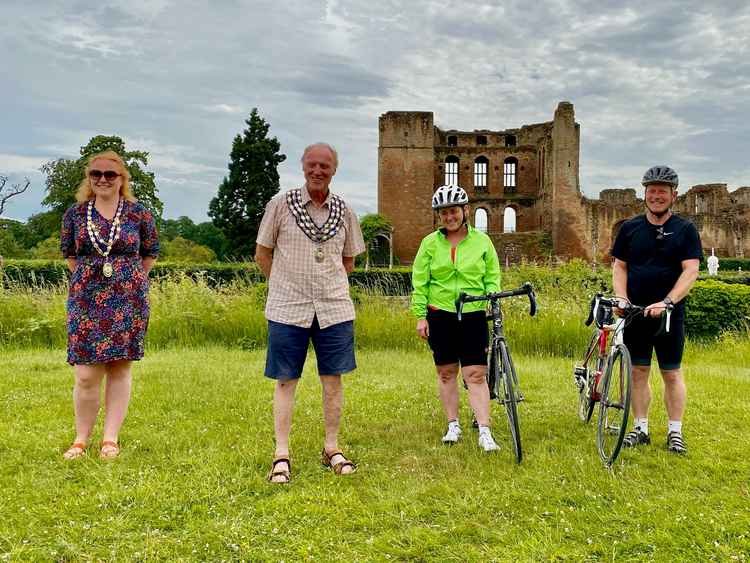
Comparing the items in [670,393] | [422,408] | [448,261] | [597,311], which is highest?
[448,261]

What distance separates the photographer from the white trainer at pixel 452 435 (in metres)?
4.69

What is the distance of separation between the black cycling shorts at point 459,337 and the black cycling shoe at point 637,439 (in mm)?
1182

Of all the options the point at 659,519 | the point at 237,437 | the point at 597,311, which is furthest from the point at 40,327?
the point at 659,519

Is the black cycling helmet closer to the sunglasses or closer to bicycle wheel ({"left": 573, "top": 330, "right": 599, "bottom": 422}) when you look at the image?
bicycle wheel ({"left": 573, "top": 330, "right": 599, "bottom": 422})

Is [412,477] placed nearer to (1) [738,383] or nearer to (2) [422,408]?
(2) [422,408]

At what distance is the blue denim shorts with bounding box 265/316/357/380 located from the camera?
3.96 meters

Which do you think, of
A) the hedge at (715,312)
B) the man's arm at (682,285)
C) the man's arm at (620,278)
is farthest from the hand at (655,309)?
the hedge at (715,312)

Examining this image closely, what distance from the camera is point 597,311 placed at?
15.0 feet

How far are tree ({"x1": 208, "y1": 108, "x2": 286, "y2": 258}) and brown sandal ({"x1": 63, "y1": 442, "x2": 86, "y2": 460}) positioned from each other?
30.3 m

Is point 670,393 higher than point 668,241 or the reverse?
the reverse

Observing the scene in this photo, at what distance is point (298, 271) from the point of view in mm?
3953

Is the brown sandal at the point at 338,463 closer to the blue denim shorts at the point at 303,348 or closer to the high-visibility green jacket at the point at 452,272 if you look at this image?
the blue denim shorts at the point at 303,348

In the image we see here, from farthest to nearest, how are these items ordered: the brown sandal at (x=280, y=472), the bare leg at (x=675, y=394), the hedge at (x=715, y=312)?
the hedge at (x=715, y=312) → the bare leg at (x=675, y=394) → the brown sandal at (x=280, y=472)

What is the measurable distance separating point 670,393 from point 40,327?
8.94m
